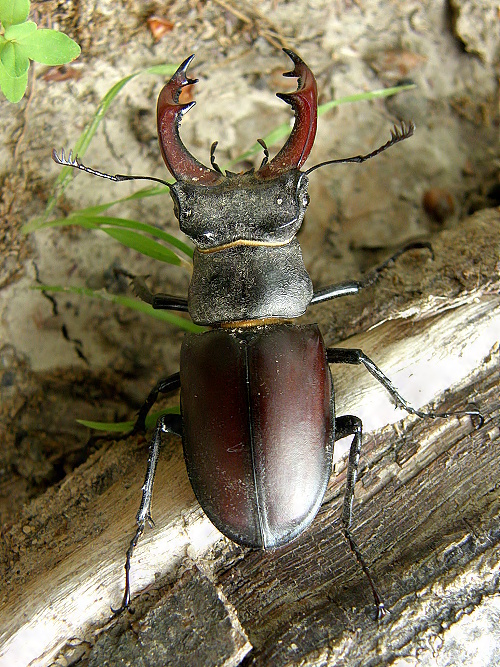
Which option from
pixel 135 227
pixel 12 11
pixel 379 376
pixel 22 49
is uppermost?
pixel 12 11

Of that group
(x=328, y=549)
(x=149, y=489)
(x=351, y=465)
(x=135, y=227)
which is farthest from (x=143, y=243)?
(x=328, y=549)

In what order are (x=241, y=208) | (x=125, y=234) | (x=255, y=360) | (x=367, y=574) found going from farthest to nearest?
(x=125, y=234)
(x=241, y=208)
(x=255, y=360)
(x=367, y=574)

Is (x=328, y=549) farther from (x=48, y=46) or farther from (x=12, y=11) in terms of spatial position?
(x=12, y=11)

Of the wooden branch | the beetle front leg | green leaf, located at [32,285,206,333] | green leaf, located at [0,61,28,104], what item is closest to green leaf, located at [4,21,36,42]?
green leaf, located at [0,61,28,104]

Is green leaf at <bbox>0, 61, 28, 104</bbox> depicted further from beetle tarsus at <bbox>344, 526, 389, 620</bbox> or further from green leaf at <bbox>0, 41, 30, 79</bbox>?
beetle tarsus at <bbox>344, 526, 389, 620</bbox>

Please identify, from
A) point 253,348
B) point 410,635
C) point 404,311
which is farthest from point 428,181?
point 410,635

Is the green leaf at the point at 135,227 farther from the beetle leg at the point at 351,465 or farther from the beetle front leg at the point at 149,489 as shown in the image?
the beetle leg at the point at 351,465

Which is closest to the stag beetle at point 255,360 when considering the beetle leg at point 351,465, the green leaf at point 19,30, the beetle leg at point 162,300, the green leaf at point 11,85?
the beetle leg at point 351,465
